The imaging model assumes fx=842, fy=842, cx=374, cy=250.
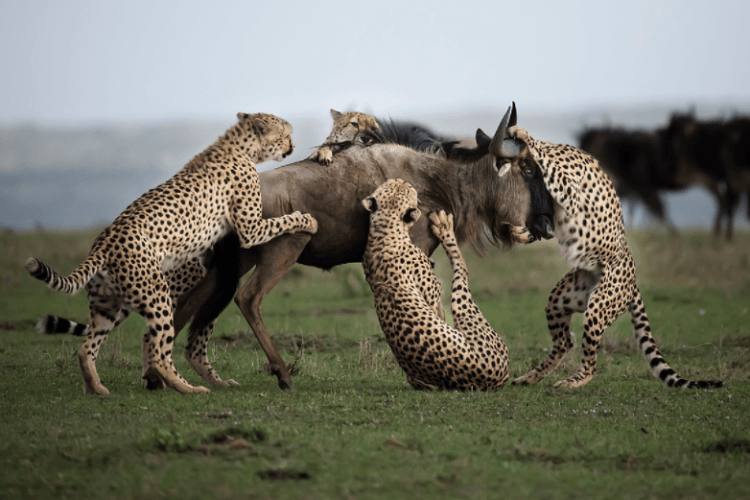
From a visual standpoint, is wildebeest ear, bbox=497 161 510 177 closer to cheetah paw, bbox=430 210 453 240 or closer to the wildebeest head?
the wildebeest head

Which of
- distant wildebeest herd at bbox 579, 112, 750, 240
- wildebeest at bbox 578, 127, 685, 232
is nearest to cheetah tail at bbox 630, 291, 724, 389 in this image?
distant wildebeest herd at bbox 579, 112, 750, 240

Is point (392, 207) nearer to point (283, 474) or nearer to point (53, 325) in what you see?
point (53, 325)

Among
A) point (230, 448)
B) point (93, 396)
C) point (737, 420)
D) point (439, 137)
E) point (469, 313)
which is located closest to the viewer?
Answer: point (230, 448)

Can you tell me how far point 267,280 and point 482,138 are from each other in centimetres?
217

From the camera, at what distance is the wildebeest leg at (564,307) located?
266 inches

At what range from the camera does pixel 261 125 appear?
670cm

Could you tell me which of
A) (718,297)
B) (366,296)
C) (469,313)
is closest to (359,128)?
(469,313)

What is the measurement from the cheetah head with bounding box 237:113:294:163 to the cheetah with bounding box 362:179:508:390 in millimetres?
883

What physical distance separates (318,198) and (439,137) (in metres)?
1.30

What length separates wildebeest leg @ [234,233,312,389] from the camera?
20.6 ft

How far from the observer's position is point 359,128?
7594 millimetres

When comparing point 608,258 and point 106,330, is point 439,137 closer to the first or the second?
point 608,258

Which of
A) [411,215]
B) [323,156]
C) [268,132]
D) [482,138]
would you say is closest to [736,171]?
[482,138]

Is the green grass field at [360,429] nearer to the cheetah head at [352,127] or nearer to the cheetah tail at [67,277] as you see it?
the cheetah tail at [67,277]
